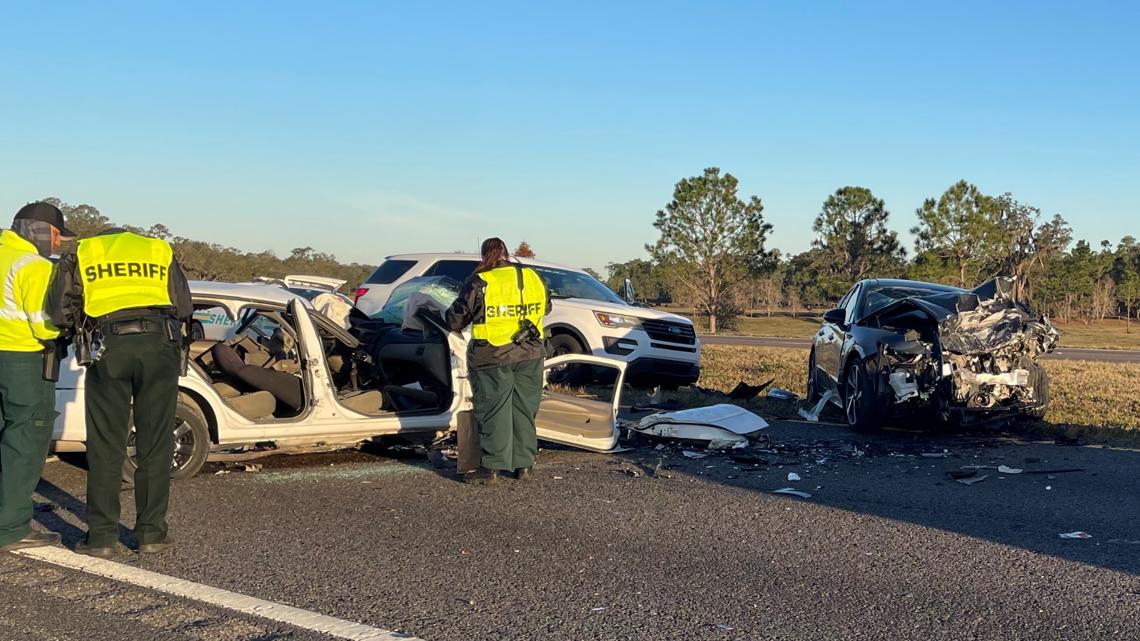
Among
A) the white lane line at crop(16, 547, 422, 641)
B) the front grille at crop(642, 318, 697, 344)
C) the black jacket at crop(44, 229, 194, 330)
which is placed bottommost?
the white lane line at crop(16, 547, 422, 641)

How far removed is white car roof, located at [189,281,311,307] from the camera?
7262 mm

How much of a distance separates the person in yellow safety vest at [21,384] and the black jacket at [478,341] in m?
2.71

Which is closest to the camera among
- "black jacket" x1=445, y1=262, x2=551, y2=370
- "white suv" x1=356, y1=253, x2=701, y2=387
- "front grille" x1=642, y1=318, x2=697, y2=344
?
"black jacket" x1=445, y1=262, x2=551, y2=370

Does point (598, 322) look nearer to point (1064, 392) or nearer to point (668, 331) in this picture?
point (668, 331)

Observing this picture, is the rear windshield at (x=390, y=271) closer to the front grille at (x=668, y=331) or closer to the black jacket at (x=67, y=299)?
the front grille at (x=668, y=331)

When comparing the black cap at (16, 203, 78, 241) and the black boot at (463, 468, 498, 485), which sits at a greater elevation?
the black cap at (16, 203, 78, 241)

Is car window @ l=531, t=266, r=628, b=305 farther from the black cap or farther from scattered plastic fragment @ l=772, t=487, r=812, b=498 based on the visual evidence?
the black cap

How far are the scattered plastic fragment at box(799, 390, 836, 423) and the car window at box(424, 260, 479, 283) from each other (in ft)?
16.6

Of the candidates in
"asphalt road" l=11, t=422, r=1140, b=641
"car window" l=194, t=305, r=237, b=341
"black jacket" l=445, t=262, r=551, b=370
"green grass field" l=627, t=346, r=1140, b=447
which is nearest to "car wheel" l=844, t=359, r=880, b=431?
"green grass field" l=627, t=346, r=1140, b=447

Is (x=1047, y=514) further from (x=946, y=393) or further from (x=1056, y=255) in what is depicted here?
(x=1056, y=255)

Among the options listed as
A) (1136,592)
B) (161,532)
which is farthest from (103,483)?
(1136,592)

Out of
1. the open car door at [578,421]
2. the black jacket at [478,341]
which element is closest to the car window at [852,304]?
the open car door at [578,421]

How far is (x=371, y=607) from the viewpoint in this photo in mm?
4160

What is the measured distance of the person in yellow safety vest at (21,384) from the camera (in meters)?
5.03
